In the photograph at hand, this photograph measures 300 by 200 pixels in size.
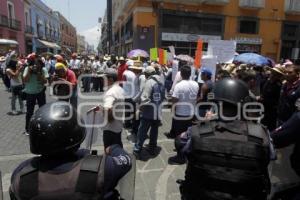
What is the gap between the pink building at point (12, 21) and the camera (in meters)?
30.4

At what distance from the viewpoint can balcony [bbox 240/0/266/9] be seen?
23812 mm

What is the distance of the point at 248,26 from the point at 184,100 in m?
22.1

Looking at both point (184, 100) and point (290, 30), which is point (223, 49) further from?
point (290, 30)

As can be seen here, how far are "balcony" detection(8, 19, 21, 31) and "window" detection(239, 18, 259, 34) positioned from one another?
2421cm

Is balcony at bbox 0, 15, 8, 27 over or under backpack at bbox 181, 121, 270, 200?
over

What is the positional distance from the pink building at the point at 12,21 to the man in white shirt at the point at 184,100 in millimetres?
26333

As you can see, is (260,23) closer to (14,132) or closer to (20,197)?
(14,132)

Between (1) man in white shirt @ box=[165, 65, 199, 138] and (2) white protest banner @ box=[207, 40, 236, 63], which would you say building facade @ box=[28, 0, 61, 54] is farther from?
(1) man in white shirt @ box=[165, 65, 199, 138]

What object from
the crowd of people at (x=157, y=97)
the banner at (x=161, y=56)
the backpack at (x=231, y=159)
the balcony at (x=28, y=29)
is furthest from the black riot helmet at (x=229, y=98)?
the balcony at (x=28, y=29)

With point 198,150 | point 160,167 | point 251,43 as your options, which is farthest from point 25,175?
point 251,43

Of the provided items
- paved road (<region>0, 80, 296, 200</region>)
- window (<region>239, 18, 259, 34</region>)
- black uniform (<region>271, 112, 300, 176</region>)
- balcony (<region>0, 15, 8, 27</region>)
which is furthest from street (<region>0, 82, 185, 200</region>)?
balcony (<region>0, 15, 8, 27</region>)

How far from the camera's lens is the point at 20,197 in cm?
150

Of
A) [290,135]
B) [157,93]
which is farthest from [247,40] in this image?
[290,135]

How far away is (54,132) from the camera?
157 centimetres
